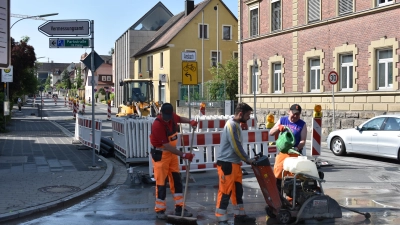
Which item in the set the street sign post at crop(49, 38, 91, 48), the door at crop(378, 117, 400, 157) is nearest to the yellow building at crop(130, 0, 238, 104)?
the door at crop(378, 117, 400, 157)

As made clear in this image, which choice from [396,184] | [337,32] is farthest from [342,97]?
[396,184]

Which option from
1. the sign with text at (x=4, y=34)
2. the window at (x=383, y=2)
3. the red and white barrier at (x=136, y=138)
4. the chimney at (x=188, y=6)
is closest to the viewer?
the sign with text at (x=4, y=34)

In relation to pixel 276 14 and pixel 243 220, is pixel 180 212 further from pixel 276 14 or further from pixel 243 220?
pixel 276 14

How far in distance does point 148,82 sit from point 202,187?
1720 cm

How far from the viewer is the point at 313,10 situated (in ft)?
87.6

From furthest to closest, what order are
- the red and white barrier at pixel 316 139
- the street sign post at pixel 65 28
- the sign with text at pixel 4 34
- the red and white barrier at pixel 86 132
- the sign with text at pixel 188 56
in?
the red and white barrier at pixel 86 132, the sign with text at pixel 188 56, the red and white barrier at pixel 316 139, the street sign post at pixel 65 28, the sign with text at pixel 4 34

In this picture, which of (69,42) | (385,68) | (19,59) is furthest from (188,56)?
(19,59)

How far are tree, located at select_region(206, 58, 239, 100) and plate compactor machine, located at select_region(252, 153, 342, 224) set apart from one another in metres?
33.9

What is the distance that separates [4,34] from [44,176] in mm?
7510

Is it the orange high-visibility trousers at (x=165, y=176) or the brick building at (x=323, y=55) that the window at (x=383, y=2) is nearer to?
the brick building at (x=323, y=55)

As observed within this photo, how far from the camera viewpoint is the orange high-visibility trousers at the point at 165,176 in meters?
8.18

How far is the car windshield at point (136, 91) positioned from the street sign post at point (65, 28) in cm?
1428

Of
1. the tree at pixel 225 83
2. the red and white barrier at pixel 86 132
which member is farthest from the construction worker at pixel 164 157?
the tree at pixel 225 83

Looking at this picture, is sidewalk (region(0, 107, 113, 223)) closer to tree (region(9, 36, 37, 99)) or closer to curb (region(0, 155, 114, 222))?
curb (region(0, 155, 114, 222))
